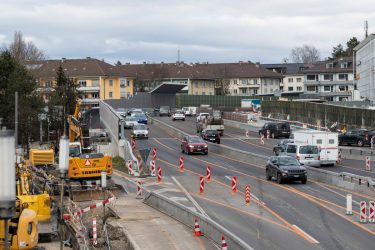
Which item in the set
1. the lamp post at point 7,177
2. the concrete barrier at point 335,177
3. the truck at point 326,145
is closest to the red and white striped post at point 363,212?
the concrete barrier at point 335,177

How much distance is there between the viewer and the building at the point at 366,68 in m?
104

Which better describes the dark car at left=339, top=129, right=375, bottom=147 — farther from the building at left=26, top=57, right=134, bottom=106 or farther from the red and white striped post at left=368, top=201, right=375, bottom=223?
the building at left=26, top=57, right=134, bottom=106

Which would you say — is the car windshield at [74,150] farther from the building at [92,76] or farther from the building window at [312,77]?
the building window at [312,77]

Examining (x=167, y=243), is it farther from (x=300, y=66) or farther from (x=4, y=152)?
(x=300, y=66)

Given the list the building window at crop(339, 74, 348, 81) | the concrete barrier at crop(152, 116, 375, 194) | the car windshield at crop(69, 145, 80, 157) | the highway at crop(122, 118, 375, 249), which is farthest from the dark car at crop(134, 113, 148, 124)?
the building window at crop(339, 74, 348, 81)

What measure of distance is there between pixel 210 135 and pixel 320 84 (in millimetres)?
90873

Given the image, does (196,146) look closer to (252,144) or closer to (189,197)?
(252,144)

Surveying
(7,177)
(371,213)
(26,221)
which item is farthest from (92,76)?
(7,177)

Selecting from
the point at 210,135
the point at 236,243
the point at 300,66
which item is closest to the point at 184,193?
the point at 236,243

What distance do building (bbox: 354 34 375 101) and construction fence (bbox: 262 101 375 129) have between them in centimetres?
1930

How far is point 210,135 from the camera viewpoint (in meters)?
63.2

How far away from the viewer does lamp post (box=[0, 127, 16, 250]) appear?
10.4m

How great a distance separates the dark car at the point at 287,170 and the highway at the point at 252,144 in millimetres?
5554

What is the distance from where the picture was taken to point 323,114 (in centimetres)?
7569
